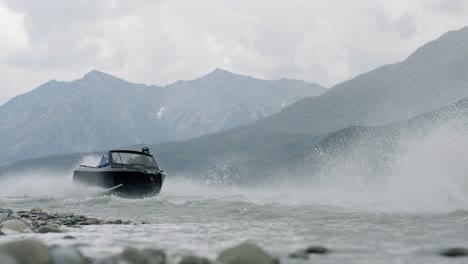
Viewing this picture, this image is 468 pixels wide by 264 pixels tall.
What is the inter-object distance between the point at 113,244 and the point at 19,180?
47740mm

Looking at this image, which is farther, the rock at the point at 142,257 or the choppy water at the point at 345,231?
the choppy water at the point at 345,231

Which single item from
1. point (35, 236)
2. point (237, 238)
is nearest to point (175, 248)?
point (237, 238)

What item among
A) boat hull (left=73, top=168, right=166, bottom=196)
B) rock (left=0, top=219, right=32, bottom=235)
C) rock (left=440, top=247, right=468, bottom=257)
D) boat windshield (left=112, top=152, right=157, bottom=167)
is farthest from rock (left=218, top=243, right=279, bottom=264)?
boat windshield (left=112, top=152, right=157, bottom=167)

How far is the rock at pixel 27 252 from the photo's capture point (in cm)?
708

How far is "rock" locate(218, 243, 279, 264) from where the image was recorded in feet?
24.3

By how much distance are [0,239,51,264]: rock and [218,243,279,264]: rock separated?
2.46m

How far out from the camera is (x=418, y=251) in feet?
32.1

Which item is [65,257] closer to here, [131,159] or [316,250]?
[316,250]

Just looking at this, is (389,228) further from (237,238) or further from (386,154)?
(386,154)

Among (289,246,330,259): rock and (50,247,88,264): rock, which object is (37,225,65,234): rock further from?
(289,246,330,259): rock

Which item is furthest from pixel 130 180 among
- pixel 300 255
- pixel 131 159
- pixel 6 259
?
pixel 6 259

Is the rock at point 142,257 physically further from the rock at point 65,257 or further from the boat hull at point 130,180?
the boat hull at point 130,180

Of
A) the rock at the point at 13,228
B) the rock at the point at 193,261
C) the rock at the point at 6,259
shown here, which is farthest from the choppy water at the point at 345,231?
the rock at the point at 6,259

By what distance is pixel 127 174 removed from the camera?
3359 centimetres
